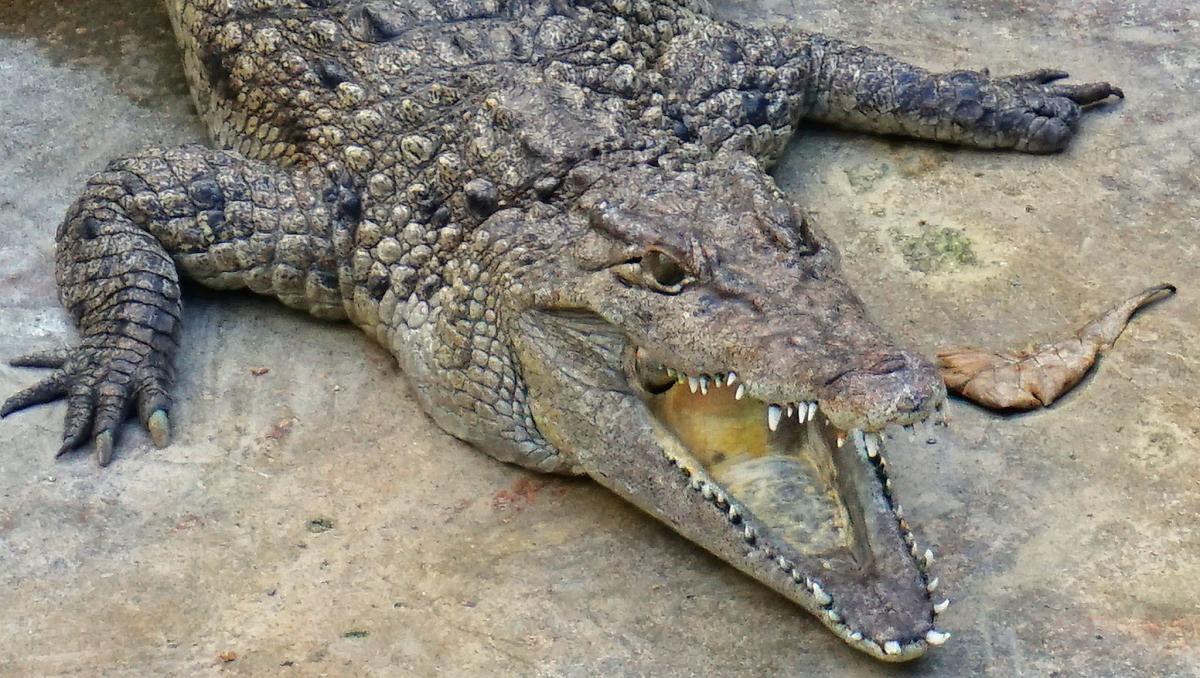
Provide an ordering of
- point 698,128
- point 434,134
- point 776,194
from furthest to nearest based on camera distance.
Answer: point 698,128 → point 434,134 → point 776,194

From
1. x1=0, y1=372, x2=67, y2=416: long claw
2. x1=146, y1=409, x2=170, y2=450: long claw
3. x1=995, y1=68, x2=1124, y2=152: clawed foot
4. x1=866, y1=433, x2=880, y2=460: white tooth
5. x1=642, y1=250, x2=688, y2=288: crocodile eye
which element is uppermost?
x1=642, y1=250, x2=688, y2=288: crocodile eye

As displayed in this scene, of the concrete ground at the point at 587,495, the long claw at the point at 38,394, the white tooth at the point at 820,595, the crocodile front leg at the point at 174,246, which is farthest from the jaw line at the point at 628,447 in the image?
the long claw at the point at 38,394

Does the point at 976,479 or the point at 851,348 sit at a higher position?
the point at 851,348

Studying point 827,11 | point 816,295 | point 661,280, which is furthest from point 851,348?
point 827,11

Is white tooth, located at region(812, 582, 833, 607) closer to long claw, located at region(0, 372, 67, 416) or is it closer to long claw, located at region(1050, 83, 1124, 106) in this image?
long claw, located at region(0, 372, 67, 416)

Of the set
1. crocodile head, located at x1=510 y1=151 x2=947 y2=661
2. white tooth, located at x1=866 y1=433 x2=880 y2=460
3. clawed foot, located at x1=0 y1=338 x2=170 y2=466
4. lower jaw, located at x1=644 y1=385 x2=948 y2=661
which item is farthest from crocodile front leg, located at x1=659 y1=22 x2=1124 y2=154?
clawed foot, located at x1=0 y1=338 x2=170 y2=466

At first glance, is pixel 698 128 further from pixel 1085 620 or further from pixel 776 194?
pixel 1085 620

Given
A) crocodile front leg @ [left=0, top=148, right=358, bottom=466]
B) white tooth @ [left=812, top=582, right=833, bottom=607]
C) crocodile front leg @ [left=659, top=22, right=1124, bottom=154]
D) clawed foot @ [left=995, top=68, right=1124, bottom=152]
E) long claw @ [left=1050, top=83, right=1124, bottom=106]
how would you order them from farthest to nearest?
long claw @ [left=1050, top=83, right=1124, bottom=106]
clawed foot @ [left=995, top=68, right=1124, bottom=152]
crocodile front leg @ [left=659, top=22, right=1124, bottom=154]
crocodile front leg @ [left=0, top=148, right=358, bottom=466]
white tooth @ [left=812, top=582, right=833, bottom=607]
